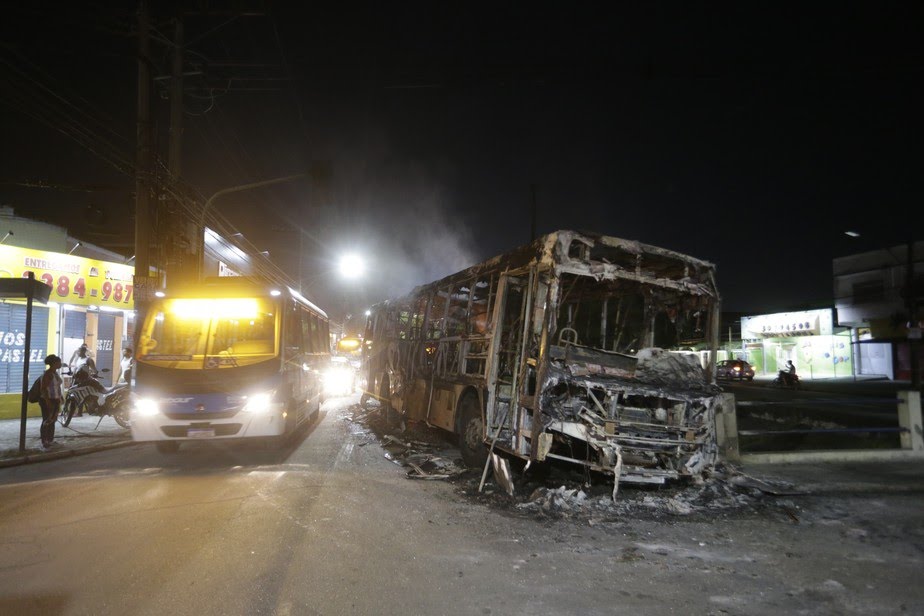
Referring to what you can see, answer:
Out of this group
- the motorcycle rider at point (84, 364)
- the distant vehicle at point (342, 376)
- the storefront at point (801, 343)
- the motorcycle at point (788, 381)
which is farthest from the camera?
the storefront at point (801, 343)

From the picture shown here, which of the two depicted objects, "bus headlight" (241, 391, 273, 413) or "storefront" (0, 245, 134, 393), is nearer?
"bus headlight" (241, 391, 273, 413)

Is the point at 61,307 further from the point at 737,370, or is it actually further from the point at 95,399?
the point at 737,370

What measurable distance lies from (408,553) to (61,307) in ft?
51.6

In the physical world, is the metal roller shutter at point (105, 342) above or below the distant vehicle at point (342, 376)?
above

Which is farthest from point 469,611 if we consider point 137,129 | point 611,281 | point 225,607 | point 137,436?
point 137,129

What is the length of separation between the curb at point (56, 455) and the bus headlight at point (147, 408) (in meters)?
2.20

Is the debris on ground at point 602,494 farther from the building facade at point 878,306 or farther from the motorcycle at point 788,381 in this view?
the building facade at point 878,306

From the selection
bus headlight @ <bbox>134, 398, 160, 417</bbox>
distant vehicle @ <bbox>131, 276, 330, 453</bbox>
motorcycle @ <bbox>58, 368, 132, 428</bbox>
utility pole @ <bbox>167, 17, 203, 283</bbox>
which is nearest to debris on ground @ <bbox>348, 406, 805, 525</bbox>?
distant vehicle @ <bbox>131, 276, 330, 453</bbox>

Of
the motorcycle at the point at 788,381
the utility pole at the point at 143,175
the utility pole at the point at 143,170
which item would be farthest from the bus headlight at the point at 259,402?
the motorcycle at the point at 788,381

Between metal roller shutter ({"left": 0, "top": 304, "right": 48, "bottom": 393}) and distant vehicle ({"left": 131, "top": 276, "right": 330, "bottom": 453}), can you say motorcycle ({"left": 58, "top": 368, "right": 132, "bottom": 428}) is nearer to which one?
metal roller shutter ({"left": 0, "top": 304, "right": 48, "bottom": 393})

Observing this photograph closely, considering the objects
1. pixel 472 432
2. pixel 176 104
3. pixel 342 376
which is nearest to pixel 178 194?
pixel 176 104

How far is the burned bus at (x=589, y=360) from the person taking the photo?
21.1ft

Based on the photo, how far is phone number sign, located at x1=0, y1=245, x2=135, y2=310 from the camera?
44.4 ft

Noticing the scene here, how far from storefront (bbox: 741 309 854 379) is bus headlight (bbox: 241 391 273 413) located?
3779 cm
